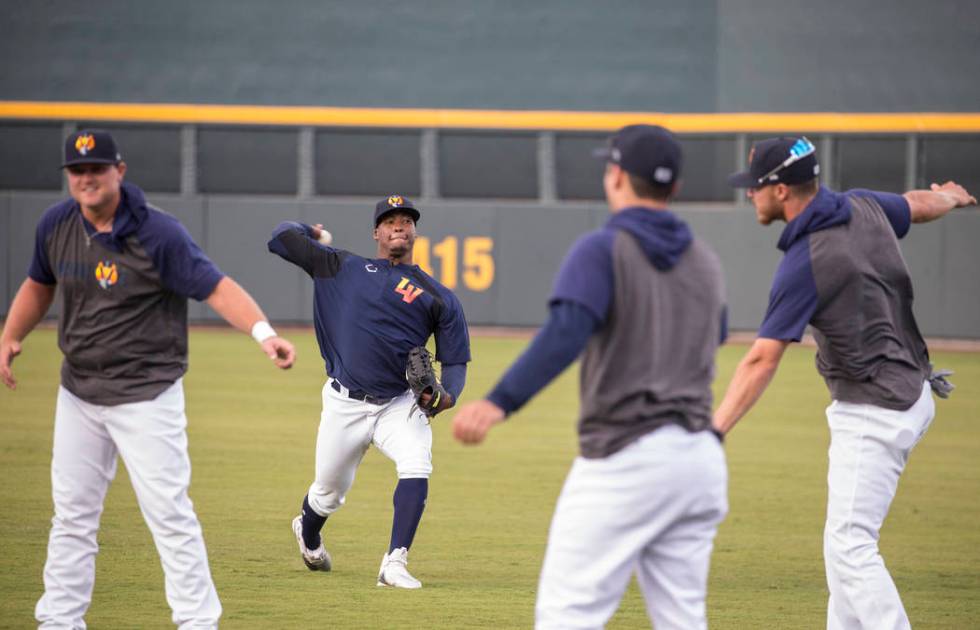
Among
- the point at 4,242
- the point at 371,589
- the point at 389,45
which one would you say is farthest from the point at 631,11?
the point at 371,589

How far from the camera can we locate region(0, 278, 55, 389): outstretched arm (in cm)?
605

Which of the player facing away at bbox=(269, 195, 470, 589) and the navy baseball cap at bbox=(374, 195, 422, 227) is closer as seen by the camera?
the player facing away at bbox=(269, 195, 470, 589)

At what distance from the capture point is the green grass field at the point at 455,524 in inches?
279

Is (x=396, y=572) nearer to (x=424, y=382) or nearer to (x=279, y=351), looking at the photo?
(x=424, y=382)

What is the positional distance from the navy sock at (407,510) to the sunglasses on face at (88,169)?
2705mm

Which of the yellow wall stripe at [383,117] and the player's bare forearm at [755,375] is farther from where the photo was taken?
the yellow wall stripe at [383,117]

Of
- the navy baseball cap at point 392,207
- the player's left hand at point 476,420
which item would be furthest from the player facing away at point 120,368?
the navy baseball cap at point 392,207

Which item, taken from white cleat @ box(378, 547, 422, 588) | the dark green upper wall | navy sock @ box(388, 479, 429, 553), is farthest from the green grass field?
the dark green upper wall

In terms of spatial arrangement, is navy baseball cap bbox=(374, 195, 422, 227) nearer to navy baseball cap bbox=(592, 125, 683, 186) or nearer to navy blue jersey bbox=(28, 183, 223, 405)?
navy blue jersey bbox=(28, 183, 223, 405)

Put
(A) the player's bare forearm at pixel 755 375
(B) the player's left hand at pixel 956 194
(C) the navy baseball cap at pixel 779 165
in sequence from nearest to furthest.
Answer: (A) the player's bare forearm at pixel 755 375 < (C) the navy baseball cap at pixel 779 165 < (B) the player's left hand at pixel 956 194

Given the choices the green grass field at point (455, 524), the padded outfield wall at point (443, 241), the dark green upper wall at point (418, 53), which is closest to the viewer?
the green grass field at point (455, 524)

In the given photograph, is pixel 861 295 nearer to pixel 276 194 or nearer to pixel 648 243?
pixel 648 243

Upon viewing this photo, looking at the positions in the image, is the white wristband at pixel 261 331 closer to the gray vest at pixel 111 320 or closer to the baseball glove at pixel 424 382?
the gray vest at pixel 111 320

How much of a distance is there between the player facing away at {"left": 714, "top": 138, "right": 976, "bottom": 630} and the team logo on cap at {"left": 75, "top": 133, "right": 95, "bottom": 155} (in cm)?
259
